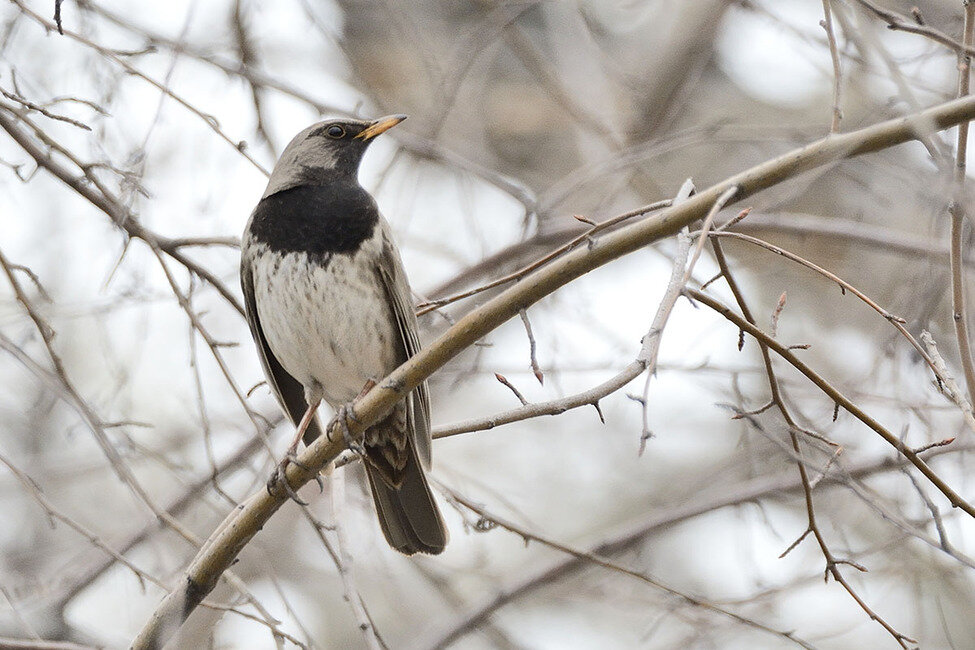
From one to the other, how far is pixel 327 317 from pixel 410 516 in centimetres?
90

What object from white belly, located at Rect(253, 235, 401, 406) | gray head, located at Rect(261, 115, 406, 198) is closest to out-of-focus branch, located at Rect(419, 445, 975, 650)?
white belly, located at Rect(253, 235, 401, 406)

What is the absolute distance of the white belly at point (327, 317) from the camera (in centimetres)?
450

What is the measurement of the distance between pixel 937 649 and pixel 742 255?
3.30 meters

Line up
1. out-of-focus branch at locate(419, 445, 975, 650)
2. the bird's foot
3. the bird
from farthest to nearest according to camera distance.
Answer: out-of-focus branch at locate(419, 445, 975, 650), the bird, the bird's foot

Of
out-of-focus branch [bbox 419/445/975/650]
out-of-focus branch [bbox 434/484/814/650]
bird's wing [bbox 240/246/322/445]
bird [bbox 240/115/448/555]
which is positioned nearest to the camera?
out-of-focus branch [bbox 434/484/814/650]

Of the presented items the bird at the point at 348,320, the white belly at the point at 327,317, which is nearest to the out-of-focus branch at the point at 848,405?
the bird at the point at 348,320

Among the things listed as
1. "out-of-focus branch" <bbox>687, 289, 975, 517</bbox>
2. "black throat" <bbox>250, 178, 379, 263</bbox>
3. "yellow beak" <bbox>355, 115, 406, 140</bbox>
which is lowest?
"out-of-focus branch" <bbox>687, 289, 975, 517</bbox>

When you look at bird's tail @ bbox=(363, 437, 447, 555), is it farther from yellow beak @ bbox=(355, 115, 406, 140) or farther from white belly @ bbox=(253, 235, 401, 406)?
yellow beak @ bbox=(355, 115, 406, 140)

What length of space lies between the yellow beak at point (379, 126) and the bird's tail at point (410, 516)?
1517 millimetres

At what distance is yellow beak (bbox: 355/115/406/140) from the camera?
16.5 feet

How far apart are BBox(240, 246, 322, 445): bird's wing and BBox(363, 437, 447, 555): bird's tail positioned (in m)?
0.52

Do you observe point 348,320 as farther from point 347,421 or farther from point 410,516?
point 347,421

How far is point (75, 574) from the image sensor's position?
510 centimetres

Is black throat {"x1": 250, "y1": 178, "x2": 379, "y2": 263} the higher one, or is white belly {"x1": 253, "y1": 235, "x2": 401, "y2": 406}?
black throat {"x1": 250, "y1": 178, "x2": 379, "y2": 263}
